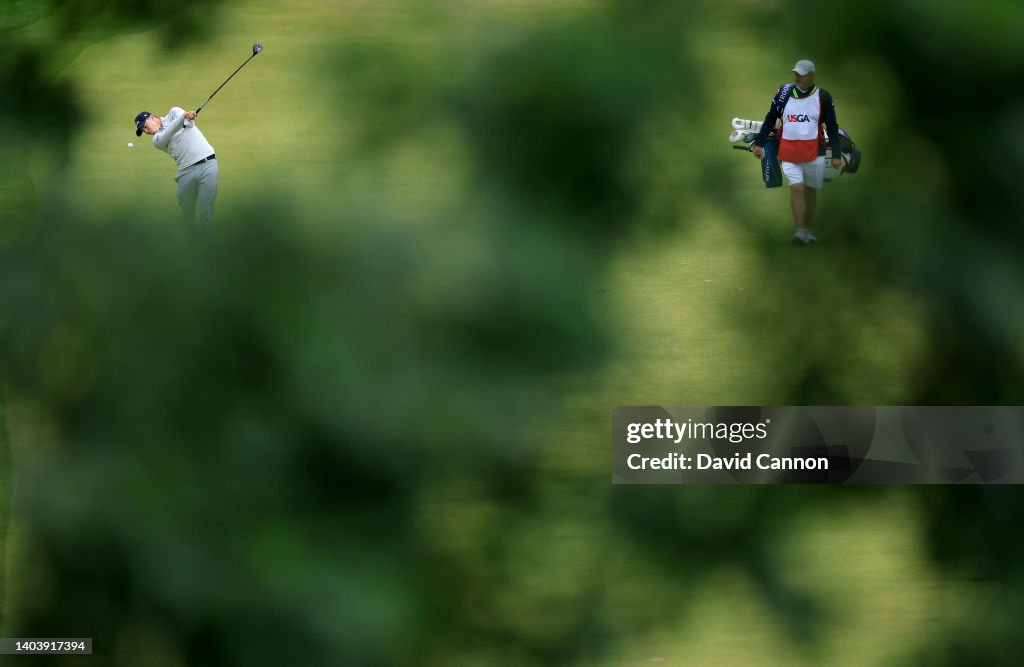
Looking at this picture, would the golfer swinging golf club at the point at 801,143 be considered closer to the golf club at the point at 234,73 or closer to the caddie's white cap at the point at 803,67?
the caddie's white cap at the point at 803,67

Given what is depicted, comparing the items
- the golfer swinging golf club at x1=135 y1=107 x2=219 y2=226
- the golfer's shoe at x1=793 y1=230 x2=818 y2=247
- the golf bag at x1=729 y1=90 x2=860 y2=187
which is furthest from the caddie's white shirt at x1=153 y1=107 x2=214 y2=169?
the golfer's shoe at x1=793 y1=230 x2=818 y2=247

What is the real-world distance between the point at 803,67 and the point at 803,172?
173 mm

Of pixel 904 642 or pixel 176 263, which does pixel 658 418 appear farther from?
pixel 176 263

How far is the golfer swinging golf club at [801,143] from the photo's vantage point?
1821 millimetres

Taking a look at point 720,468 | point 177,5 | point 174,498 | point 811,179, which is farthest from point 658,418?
point 177,5

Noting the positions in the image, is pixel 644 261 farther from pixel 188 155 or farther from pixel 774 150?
pixel 188 155

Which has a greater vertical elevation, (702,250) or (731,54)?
(731,54)

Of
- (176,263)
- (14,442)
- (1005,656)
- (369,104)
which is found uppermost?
(369,104)

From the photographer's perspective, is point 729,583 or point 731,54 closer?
point 731,54

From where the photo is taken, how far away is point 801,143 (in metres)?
1.87

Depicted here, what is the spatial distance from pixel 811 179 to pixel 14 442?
1.33m

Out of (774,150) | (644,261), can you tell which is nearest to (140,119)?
(644,261)

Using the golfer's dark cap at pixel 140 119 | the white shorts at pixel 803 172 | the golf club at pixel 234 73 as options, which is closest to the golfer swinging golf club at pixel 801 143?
the white shorts at pixel 803 172

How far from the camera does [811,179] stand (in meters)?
1.87
